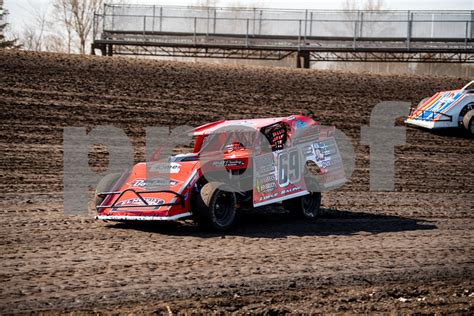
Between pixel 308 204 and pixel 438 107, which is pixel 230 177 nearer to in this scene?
pixel 308 204

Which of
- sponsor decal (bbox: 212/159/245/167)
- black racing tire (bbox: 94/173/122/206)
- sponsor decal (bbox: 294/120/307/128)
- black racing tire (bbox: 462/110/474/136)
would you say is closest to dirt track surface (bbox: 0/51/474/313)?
black racing tire (bbox: 94/173/122/206)

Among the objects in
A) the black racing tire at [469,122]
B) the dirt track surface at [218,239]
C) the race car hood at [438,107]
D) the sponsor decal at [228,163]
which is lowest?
the dirt track surface at [218,239]

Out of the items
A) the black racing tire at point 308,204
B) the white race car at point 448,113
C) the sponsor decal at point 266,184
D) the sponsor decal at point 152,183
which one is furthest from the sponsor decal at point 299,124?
the white race car at point 448,113

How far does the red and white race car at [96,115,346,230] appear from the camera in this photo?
344 inches

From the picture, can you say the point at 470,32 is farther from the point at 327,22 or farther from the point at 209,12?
the point at 209,12

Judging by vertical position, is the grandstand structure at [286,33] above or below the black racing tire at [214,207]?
above

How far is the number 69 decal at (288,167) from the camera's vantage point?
9844mm

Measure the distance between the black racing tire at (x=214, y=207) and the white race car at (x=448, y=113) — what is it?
35.1ft

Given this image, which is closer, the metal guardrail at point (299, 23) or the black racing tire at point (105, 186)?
the black racing tire at point (105, 186)

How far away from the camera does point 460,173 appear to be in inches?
588

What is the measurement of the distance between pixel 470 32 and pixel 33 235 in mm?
22600

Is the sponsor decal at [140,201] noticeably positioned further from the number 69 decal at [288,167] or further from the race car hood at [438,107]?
the race car hood at [438,107]

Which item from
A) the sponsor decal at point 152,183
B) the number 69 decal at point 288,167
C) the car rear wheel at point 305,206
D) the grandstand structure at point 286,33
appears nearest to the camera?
the sponsor decal at point 152,183

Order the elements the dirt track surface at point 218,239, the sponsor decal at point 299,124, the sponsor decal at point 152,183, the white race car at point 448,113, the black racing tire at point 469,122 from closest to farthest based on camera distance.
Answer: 1. the dirt track surface at point 218,239
2. the sponsor decal at point 152,183
3. the sponsor decal at point 299,124
4. the black racing tire at point 469,122
5. the white race car at point 448,113
